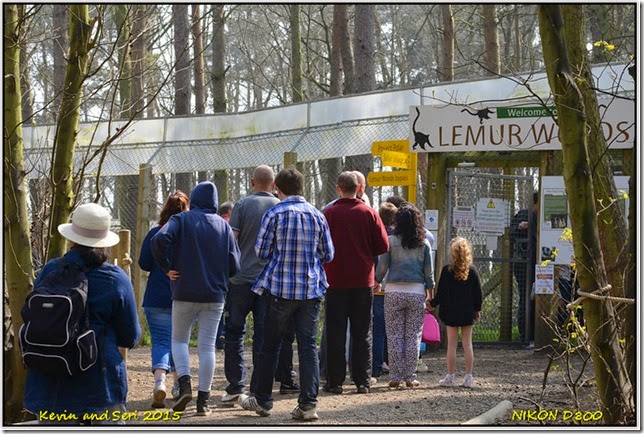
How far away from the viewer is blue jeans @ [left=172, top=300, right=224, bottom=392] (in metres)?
7.15

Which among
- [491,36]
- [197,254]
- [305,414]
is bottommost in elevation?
[305,414]

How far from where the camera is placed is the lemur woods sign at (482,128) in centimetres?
1147

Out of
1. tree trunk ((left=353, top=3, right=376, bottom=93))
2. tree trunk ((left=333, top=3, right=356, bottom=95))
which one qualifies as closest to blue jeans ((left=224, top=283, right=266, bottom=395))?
tree trunk ((left=353, top=3, right=376, bottom=93))

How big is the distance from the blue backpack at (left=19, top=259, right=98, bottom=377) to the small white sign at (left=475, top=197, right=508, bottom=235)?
8.08 meters

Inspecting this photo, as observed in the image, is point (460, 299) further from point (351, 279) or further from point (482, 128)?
point (482, 128)

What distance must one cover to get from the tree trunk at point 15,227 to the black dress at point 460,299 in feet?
11.8

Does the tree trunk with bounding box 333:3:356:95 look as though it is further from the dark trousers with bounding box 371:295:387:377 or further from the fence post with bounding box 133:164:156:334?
the dark trousers with bounding box 371:295:387:377

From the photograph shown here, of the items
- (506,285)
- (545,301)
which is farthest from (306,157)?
(545,301)

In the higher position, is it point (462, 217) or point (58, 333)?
point (462, 217)

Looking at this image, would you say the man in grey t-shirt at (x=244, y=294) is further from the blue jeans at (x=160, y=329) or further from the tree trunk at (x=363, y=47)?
the tree trunk at (x=363, y=47)

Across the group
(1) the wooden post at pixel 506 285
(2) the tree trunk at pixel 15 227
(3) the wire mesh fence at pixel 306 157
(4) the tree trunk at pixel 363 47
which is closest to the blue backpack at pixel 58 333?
(2) the tree trunk at pixel 15 227

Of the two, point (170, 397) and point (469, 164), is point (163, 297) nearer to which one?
point (170, 397)

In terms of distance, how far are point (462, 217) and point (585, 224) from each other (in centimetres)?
676

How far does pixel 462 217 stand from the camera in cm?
1231
